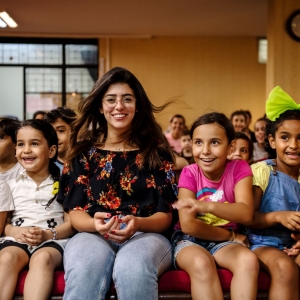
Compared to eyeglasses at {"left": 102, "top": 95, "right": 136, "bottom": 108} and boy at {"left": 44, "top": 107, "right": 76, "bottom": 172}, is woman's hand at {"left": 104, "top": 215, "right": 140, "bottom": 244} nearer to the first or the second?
eyeglasses at {"left": 102, "top": 95, "right": 136, "bottom": 108}

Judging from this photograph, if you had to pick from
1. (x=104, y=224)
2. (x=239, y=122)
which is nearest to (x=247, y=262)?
(x=104, y=224)

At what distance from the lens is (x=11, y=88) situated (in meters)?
→ 9.33

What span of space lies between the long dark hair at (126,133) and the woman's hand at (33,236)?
352 millimetres

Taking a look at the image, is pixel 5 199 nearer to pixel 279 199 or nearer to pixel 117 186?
pixel 117 186

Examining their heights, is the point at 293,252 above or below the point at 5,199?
below

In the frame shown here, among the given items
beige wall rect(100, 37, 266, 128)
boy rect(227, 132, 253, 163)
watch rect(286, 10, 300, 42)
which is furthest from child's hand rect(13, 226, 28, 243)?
beige wall rect(100, 37, 266, 128)

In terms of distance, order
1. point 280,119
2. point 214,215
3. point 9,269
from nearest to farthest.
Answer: point 9,269, point 214,215, point 280,119

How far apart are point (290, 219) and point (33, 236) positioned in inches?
42.0

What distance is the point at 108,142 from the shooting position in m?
2.36

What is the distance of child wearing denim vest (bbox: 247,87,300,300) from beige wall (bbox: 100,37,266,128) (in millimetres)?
6923

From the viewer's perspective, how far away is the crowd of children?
76.4 inches

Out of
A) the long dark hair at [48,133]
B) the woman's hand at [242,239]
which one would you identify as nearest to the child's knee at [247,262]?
the woman's hand at [242,239]

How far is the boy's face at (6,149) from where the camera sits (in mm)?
2693

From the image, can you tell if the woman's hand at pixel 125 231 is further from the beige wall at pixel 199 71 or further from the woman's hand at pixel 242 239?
the beige wall at pixel 199 71
